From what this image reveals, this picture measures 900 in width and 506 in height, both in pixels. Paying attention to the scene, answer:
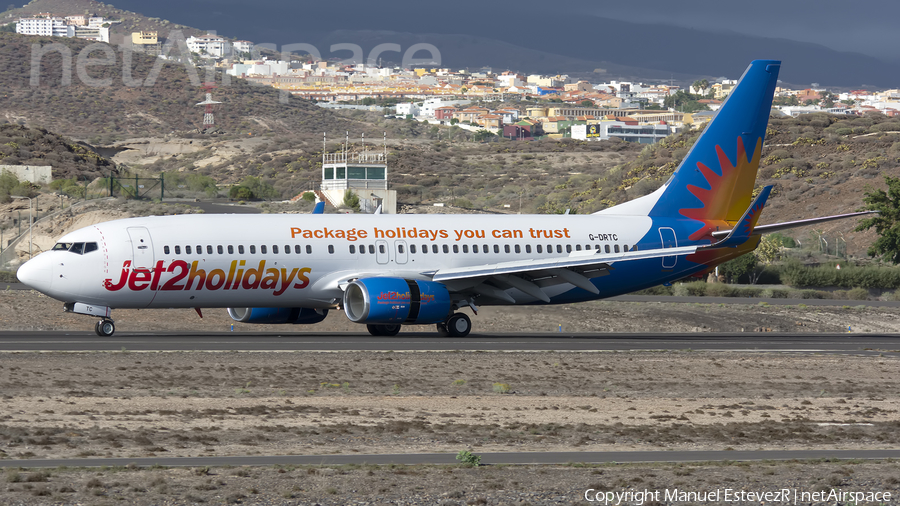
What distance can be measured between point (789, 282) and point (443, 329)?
32407 millimetres

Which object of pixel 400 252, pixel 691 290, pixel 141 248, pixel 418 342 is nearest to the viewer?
pixel 141 248

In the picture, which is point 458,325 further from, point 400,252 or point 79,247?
point 79,247

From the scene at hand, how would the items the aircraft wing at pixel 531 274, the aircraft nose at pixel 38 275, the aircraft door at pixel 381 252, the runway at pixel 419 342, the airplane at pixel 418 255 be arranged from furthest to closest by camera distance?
the aircraft wing at pixel 531 274 < the aircraft door at pixel 381 252 < the airplane at pixel 418 255 < the aircraft nose at pixel 38 275 < the runway at pixel 419 342

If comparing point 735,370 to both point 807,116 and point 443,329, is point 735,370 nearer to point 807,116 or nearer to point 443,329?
point 443,329

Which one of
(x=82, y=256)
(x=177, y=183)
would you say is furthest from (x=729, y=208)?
(x=177, y=183)

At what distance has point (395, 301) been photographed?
3353 centimetres

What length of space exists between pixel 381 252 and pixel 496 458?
Result: 66.6 ft

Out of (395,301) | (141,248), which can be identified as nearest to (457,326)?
(395,301)

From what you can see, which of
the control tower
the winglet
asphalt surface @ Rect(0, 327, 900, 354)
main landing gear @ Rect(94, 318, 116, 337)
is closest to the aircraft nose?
asphalt surface @ Rect(0, 327, 900, 354)

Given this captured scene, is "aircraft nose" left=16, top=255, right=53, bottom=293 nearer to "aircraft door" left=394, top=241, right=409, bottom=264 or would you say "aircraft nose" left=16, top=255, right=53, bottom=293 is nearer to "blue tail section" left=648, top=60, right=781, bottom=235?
"aircraft door" left=394, top=241, right=409, bottom=264

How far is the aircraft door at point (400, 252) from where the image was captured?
35.6m

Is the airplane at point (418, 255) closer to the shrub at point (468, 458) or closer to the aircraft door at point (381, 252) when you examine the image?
the aircraft door at point (381, 252)

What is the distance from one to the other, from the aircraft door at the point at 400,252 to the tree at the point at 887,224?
122 feet

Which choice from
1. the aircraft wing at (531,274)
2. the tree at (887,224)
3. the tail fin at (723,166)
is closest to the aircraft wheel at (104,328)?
the aircraft wing at (531,274)
